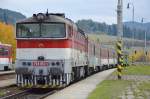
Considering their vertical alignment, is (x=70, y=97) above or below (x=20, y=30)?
below

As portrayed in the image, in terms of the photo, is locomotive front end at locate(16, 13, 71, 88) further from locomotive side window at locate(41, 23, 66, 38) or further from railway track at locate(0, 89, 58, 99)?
railway track at locate(0, 89, 58, 99)

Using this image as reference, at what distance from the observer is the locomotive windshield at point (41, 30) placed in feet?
90.0

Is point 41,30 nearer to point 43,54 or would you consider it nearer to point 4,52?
point 43,54

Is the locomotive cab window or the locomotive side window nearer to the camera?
the locomotive side window

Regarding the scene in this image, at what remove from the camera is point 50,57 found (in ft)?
89.7

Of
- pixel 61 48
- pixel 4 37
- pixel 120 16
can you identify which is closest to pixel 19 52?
pixel 61 48

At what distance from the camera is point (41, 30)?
27.7m

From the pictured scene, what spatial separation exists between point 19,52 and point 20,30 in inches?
49.7

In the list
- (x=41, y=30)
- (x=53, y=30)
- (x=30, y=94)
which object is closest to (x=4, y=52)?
(x=41, y=30)

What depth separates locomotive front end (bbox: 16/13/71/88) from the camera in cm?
2712

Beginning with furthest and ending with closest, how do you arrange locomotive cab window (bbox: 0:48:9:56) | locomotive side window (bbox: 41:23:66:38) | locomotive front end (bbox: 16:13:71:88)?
locomotive cab window (bbox: 0:48:9:56), locomotive side window (bbox: 41:23:66:38), locomotive front end (bbox: 16:13:71:88)

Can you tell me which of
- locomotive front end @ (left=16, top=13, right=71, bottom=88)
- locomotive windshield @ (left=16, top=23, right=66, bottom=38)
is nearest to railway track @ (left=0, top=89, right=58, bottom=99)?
locomotive front end @ (left=16, top=13, right=71, bottom=88)

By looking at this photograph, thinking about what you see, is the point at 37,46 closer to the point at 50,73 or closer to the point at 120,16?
the point at 50,73

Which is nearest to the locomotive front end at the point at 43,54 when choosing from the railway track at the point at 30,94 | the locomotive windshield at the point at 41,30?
the locomotive windshield at the point at 41,30
